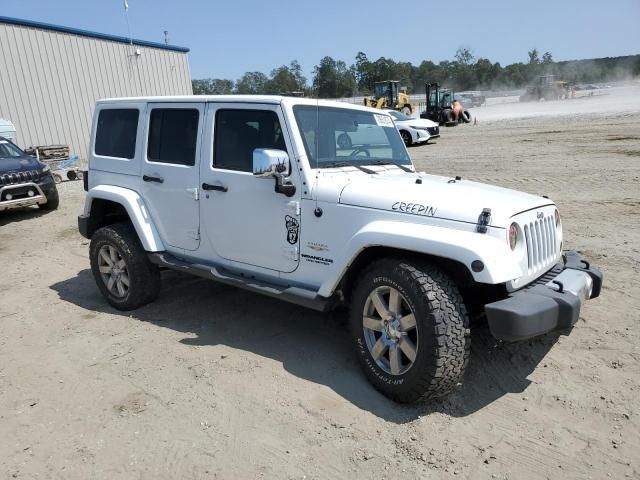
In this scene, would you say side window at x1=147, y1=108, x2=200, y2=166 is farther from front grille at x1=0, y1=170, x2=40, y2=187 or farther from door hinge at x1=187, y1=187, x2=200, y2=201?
front grille at x1=0, y1=170, x2=40, y2=187

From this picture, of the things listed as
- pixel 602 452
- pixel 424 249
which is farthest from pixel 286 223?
pixel 602 452

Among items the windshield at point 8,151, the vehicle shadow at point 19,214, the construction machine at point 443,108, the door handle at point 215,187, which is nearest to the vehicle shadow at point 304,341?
the door handle at point 215,187

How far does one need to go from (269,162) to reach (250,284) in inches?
41.7

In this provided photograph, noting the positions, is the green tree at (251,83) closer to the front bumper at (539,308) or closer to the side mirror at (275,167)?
the side mirror at (275,167)

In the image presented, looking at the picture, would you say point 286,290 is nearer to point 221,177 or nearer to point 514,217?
point 221,177

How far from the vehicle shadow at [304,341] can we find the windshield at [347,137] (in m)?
1.50

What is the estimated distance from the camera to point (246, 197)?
4012mm

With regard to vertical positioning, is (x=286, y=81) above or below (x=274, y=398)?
above

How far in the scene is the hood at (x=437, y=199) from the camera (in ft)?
10.3

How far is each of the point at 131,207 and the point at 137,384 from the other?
1.80m

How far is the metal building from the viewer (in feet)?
57.9

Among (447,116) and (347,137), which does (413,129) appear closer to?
(447,116)

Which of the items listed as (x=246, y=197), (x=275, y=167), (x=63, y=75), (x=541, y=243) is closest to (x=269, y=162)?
(x=275, y=167)

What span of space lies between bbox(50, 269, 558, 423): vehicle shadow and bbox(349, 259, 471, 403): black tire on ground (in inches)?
7.0
